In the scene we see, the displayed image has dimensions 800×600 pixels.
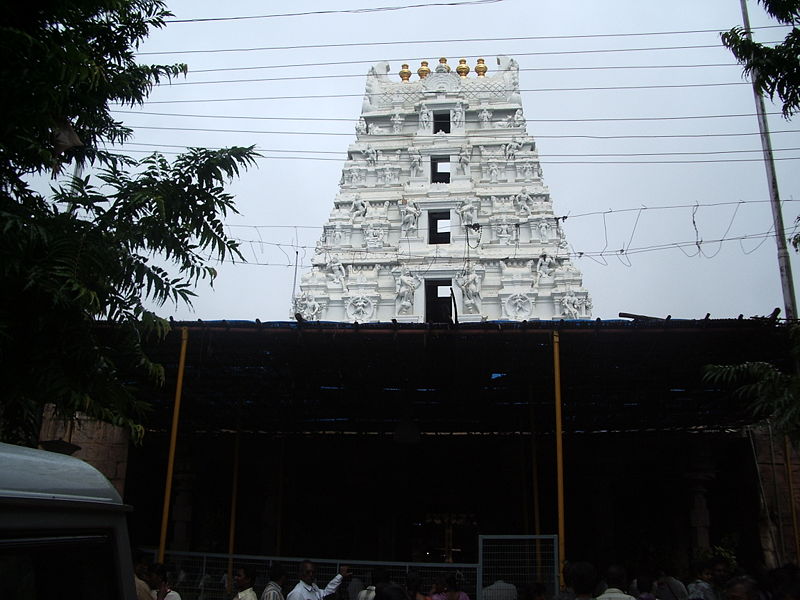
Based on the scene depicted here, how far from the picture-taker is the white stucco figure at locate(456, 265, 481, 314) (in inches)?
976

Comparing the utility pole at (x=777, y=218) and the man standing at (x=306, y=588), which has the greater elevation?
the utility pole at (x=777, y=218)

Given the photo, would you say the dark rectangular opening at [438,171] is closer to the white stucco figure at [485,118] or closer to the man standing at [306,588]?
the white stucco figure at [485,118]

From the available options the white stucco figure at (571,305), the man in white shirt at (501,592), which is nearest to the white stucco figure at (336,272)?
the white stucco figure at (571,305)

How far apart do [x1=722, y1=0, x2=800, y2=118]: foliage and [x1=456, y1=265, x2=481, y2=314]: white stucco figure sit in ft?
54.6

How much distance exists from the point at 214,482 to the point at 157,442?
234 cm

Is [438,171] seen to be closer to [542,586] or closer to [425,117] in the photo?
[425,117]

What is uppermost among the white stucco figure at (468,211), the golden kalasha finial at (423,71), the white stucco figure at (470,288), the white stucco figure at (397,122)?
the golden kalasha finial at (423,71)

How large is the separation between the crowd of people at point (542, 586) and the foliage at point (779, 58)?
17.7ft

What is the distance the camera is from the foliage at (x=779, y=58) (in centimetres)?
801

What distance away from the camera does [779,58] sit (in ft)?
26.3

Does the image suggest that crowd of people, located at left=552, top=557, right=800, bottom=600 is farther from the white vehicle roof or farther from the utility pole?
the utility pole

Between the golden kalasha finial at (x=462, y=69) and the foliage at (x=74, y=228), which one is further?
the golden kalasha finial at (x=462, y=69)

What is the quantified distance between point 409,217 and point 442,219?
5.83 ft

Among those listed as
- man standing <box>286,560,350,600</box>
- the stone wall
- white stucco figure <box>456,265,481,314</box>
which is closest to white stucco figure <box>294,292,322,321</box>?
white stucco figure <box>456,265,481,314</box>
